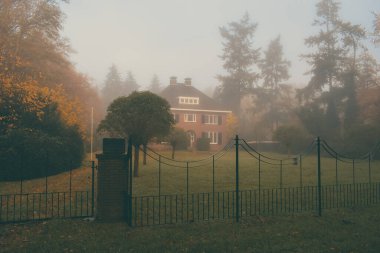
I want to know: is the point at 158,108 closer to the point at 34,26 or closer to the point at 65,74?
the point at 34,26

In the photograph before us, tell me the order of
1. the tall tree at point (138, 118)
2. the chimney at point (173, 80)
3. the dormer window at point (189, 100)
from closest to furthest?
the tall tree at point (138, 118), the dormer window at point (189, 100), the chimney at point (173, 80)

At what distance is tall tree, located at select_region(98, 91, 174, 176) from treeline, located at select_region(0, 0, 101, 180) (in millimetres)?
3129

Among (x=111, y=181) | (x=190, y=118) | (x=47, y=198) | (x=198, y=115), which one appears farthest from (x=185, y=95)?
(x=111, y=181)

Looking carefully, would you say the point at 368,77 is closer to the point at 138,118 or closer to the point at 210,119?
the point at 210,119

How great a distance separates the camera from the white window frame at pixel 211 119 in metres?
52.7

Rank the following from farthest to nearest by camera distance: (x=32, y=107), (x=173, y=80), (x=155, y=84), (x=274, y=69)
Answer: (x=155, y=84) → (x=274, y=69) → (x=173, y=80) → (x=32, y=107)

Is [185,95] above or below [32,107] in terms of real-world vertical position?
above

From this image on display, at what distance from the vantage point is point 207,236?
7.57 m

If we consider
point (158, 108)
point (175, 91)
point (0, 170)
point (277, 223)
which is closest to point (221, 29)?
point (175, 91)

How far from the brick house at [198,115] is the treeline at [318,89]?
6115 millimetres

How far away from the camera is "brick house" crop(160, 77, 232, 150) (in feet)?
168

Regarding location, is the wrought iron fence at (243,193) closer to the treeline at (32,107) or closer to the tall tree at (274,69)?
the treeline at (32,107)

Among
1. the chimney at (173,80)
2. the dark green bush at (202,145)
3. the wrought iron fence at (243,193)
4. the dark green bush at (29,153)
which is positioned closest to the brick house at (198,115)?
the chimney at (173,80)

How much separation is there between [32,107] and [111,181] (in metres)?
13.5
